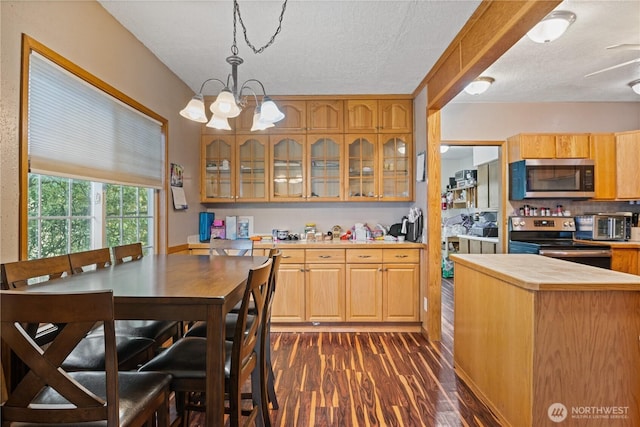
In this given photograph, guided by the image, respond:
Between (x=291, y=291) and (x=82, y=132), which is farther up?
(x=82, y=132)

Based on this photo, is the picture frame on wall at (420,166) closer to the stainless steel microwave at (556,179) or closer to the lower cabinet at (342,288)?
the lower cabinet at (342,288)

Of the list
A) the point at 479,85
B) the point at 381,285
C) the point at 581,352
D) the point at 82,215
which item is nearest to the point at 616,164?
the point at 479,85

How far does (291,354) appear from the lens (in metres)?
2.89

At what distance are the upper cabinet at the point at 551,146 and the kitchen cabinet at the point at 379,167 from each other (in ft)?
4.06

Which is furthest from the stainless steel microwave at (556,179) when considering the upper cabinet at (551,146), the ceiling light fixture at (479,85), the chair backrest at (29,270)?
the chair backrest at (29,270)

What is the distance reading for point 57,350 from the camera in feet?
3.12

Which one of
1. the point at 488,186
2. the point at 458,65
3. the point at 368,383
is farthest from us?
the point at 488,186

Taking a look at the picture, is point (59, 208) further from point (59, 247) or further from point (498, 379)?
point (498, 379)

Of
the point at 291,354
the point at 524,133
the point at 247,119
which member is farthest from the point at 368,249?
the point at 524,133

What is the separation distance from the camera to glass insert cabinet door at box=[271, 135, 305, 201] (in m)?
3.86

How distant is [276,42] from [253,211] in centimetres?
205

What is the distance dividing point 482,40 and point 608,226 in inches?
122

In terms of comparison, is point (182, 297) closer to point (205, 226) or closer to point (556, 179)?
point (205, 226)

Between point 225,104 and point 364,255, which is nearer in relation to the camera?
point 225,104
